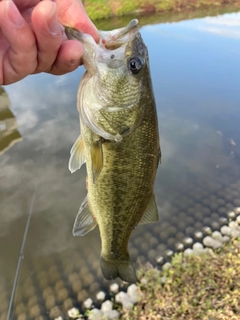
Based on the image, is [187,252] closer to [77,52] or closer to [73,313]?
[73,313]

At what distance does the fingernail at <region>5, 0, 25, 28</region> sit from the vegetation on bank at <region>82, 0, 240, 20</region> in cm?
1386

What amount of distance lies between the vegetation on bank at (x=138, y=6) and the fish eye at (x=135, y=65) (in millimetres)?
13538

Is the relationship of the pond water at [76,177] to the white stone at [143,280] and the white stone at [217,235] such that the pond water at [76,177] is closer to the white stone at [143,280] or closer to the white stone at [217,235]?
the white stone at [217,235]

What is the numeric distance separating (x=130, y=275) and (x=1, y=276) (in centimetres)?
263

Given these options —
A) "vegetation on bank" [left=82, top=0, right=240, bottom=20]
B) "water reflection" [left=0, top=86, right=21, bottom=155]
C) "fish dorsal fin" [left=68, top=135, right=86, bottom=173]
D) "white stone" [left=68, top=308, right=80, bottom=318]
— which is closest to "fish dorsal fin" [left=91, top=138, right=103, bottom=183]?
"fish dorsal fin" [left=68, top=135, right=86, bottom=173]

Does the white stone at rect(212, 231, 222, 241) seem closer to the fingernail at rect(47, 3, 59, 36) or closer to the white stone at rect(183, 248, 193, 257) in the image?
the white stone at rect(183, 248, 193, 257)

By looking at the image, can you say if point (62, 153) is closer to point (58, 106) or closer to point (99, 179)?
point (58, 106)

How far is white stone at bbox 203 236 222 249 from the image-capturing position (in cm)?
395

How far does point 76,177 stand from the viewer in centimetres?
527

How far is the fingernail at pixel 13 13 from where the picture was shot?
92 cm

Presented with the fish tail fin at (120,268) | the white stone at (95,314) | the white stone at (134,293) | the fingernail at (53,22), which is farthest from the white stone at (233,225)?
the fingernail at (53,22)

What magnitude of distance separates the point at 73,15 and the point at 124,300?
9.93 ft

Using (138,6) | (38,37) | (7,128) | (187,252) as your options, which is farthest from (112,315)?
(138,6)

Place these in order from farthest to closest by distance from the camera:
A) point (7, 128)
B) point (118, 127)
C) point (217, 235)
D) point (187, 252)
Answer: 1. point (7, 128)
2. point (217, 235)
3. point (187, 252)
4. point (118, 127)
